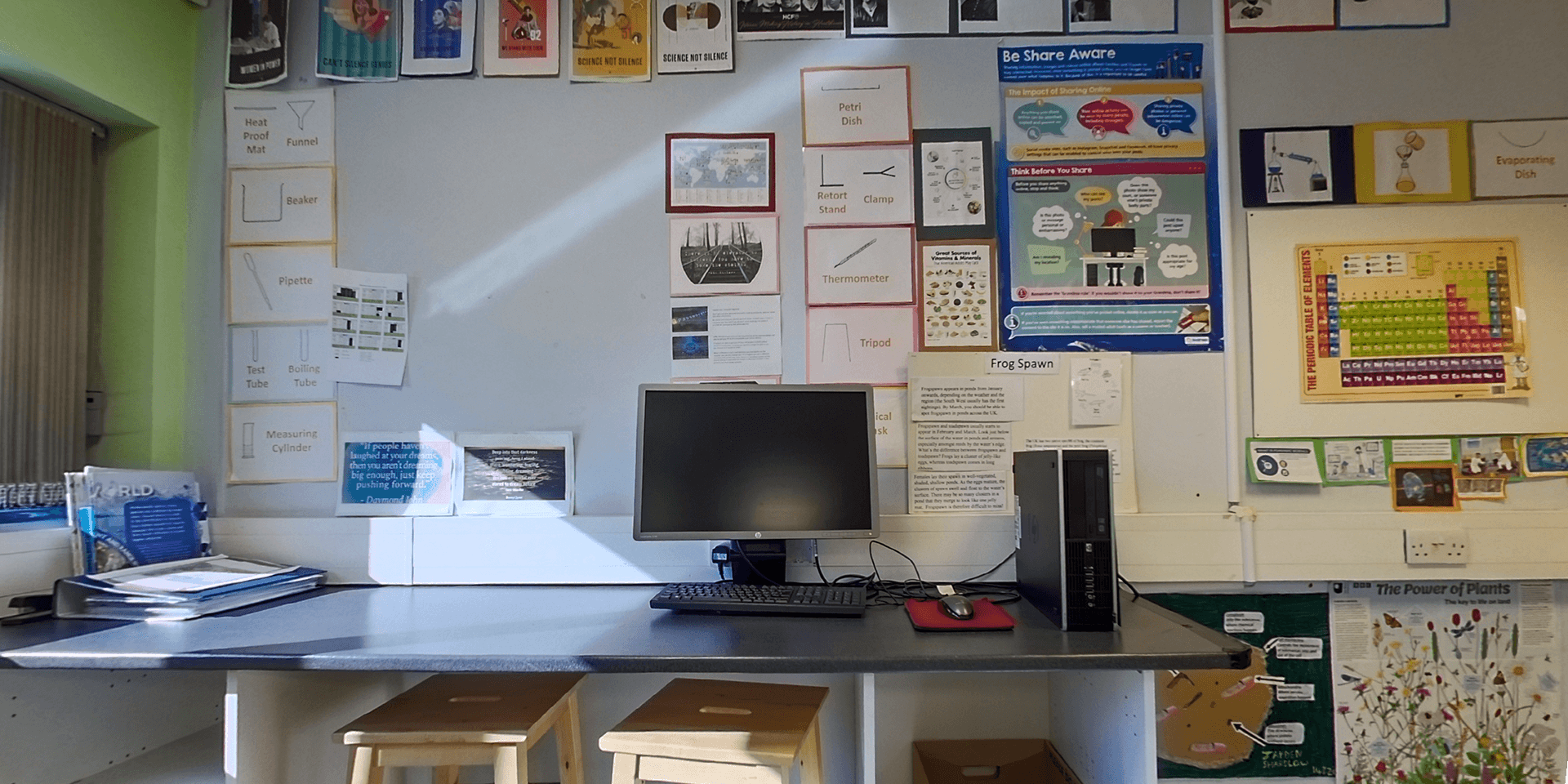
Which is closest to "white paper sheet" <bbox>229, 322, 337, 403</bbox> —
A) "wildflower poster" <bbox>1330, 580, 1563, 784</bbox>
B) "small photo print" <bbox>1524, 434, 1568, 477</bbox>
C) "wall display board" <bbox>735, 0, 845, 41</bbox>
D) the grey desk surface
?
the grey desk surface

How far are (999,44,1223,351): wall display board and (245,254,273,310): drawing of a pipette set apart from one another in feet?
6.34

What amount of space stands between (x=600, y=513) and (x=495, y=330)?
0.56 m

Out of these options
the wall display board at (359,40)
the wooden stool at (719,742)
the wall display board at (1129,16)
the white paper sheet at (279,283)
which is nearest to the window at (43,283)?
the white paper sheet at (279,283)

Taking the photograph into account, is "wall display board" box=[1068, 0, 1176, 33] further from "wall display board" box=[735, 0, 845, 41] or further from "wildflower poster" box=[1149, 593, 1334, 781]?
"wildflower poster" box=[1149, 593, 1334, 781]

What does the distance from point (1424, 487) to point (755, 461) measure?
1.64 m

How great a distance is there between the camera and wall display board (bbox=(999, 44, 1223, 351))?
2.06 meters

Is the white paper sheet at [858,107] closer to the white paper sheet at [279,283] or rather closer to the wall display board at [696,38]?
the wall display board at [696,38]

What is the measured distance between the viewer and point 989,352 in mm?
2059

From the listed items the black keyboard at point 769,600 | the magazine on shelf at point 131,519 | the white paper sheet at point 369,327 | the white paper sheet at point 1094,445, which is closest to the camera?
the black keyboard at point 769,600

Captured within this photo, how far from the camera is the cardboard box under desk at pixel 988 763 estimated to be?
1.96m

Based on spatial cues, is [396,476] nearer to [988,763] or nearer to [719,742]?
[719,742]

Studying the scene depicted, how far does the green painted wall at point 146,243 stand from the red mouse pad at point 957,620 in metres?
1.95

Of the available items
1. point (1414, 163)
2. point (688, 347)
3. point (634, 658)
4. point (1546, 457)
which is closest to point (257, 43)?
point (688, 347)

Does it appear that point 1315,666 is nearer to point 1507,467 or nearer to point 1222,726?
point 1222,726
